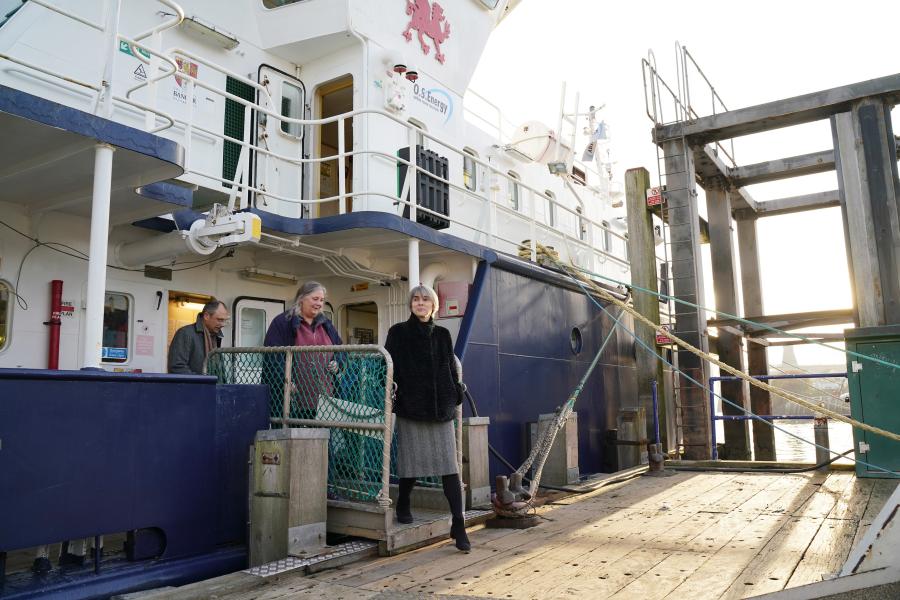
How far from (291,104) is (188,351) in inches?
161

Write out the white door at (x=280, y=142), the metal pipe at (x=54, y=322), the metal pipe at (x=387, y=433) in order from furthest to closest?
the white door at (x=280, y=142) → the metal pipe at (x=54, y=322) → the metal pipe at (x=387, y=433)

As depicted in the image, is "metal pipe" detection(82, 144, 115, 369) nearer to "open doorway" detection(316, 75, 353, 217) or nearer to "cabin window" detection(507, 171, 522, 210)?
"open doorway" detection(316, 75, 353, 217)

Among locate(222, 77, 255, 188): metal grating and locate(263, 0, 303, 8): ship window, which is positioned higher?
locate(263, 0, 303, 8): ship window

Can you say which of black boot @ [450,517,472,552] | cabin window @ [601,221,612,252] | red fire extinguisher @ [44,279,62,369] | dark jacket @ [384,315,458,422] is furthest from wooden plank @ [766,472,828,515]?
cabin window @ [601,221,612,252]

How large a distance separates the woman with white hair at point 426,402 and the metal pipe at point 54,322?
2901 millimetres

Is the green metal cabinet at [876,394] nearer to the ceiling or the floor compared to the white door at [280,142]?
nearer to the floor

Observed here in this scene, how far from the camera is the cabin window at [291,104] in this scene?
8.25 meters

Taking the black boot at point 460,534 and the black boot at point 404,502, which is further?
the black boot at point 404,502

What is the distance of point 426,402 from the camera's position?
15.4ft

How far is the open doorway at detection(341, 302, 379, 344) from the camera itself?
8.80 metres

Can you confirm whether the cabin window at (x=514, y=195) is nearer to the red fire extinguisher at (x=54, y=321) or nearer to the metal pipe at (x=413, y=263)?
the metal pipe at (x=413, y=263)

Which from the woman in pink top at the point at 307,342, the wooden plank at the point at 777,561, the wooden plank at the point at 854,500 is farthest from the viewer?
the wooden plank at the point at 854,500

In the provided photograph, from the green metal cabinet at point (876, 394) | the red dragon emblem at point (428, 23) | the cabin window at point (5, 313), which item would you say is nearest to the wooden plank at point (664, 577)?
the green metal cabinet at point (876, 394)

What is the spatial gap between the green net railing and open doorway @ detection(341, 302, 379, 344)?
338 centimetres
